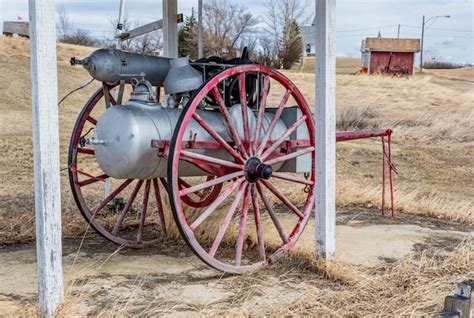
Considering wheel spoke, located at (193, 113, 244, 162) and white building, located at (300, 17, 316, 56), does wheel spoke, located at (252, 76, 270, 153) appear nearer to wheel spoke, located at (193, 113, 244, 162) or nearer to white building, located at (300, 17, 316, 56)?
wheel spoke, located at (193, 113, 244, 162)

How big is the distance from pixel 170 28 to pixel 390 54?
4942 cm

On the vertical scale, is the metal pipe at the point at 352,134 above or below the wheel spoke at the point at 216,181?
above

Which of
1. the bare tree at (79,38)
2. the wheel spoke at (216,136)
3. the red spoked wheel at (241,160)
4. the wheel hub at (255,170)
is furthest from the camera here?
the bare tree at (79,38)

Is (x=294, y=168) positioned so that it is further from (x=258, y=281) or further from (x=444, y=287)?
(x=444, y=287)

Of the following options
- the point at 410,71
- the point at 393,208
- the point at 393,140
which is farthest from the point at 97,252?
the point at 410,71

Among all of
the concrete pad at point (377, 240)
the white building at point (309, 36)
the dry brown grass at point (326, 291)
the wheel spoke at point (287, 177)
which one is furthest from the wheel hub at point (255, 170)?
the white building at point (309, 36)

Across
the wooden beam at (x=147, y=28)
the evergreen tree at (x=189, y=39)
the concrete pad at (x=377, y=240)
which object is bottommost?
the concrete pad at (x=377, y=240)

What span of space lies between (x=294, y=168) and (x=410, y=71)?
50585 mm

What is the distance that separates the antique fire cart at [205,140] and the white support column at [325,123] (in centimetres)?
39

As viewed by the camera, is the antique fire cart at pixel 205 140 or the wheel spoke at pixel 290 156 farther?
the wheel spoke at pixel 290 156

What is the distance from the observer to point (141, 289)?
4832 millimetres

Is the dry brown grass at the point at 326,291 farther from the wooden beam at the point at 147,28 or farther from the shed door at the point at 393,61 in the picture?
the shed door at the point at 393,61

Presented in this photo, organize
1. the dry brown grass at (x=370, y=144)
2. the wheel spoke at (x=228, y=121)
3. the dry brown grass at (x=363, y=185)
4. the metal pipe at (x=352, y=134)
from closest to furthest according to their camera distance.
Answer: the dry brown grass at (x=363, y=185) < the wheel spoke at (x=228, y=121) < the metal pipe at (x=352, y=134) < the dry brown grass at (x=370, y=144)

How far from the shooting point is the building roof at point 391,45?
53844mm
